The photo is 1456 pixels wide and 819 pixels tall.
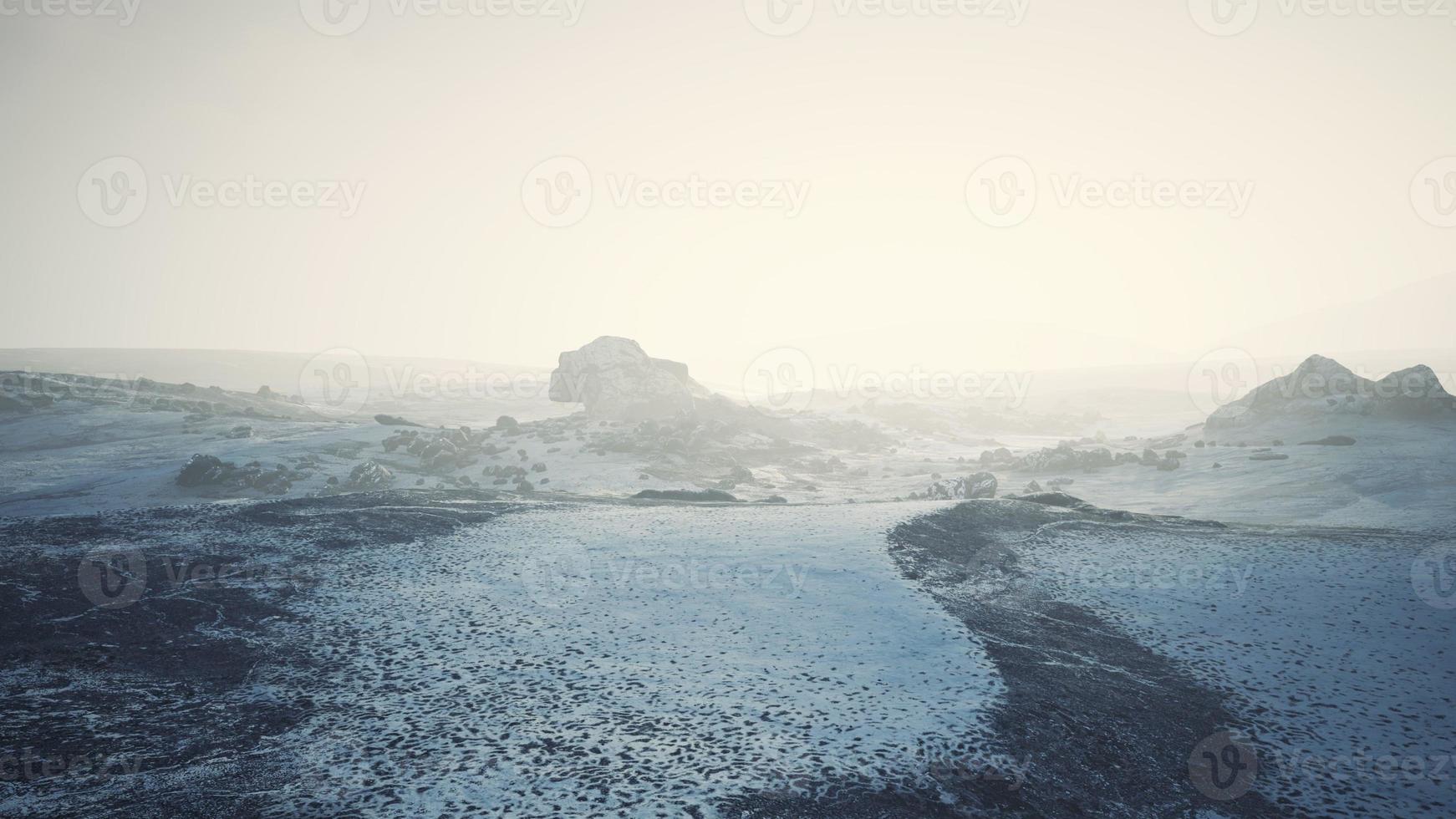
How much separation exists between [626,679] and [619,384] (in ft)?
198

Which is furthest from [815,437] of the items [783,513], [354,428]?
[783,513]

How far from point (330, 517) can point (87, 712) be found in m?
12.2

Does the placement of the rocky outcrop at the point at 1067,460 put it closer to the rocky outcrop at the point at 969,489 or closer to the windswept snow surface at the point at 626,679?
the rocky outcrop at the point at 969,489

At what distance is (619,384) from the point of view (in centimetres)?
7206

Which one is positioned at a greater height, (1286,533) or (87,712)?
(1286,533)

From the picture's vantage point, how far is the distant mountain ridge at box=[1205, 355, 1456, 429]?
46.2 meters

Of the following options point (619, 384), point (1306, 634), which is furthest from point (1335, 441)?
point (619, 384)

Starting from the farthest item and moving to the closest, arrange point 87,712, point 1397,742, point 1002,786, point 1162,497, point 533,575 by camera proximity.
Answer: point 1162,497 < point 533,575 < point 1397,742 < point 87,712 < point 1002,786

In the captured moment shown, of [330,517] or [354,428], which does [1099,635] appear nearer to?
[330,517]

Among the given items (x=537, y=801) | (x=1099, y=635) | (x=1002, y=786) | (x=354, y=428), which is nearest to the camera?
(x=537, y=801)

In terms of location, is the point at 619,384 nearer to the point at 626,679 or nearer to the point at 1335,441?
the point at 1335,441

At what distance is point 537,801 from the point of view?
30.4 ft

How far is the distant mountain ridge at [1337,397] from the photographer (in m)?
46.2

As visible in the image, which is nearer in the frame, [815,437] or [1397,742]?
[1397,742]
